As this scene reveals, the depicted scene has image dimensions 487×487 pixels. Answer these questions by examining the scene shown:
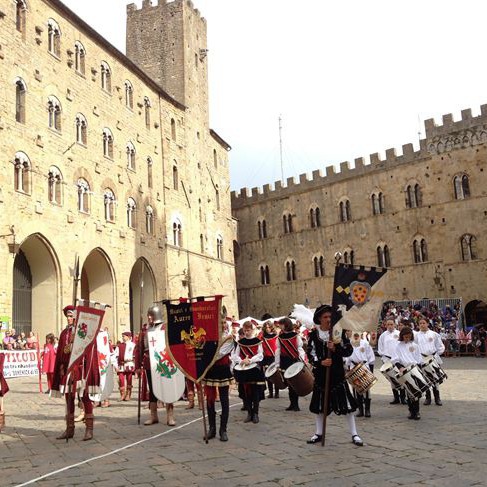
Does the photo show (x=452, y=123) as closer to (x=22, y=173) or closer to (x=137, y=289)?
(x=137, y=289)

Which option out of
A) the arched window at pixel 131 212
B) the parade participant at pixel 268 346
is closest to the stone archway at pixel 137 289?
the arched window at pixel 131 212

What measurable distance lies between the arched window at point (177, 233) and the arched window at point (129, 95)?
7041mm

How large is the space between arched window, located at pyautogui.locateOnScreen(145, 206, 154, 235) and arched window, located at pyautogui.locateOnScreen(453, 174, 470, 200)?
1856 cm

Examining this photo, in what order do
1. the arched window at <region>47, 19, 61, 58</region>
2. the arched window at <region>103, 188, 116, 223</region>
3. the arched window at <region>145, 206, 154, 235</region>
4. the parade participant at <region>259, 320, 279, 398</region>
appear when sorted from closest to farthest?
1. the parade participant at <region>259, 320, 279, 398</region>
2. the arched window at <region>47, 19, 61, 58</region>
3. the arched window at <region>103, 188, 116, 223</region>
4. the arched window at <region>145, 206, 154, 235</region>

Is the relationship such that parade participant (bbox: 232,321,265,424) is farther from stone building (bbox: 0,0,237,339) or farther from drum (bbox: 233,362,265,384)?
stone building (bbox: 0,0,237,339)

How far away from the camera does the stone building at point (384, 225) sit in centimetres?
3341

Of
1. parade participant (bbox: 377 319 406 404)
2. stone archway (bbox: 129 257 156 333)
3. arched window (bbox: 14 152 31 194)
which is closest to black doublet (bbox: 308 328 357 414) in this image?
parade participant (bbox: 377 319 406 404)

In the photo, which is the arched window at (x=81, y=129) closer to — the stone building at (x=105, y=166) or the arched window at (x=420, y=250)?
the stone building at (x=105, y=166)

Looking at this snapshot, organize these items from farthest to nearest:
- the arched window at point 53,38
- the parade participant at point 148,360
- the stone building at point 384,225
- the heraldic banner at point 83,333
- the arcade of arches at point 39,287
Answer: the stone building at point 384,225 → the arched window at point 53,38 → the arcade of arches at point 39,287 → the parade participant at point 148,360 → the heraldic banner at point 83,333

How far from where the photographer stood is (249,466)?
600 centimetres

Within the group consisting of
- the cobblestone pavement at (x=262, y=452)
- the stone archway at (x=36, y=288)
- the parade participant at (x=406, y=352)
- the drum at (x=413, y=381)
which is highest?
the stone archway at (x=36, y=288)

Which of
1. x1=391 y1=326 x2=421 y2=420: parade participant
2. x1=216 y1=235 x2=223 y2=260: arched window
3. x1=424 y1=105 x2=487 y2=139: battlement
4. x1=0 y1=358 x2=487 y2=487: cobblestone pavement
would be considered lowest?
x1=0 y1=358 x2=487 y2=487: cobblestone pavement

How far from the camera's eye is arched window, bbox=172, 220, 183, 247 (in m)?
32.1

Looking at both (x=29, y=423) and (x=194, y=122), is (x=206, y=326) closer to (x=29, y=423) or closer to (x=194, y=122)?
(x=29, y=423)
